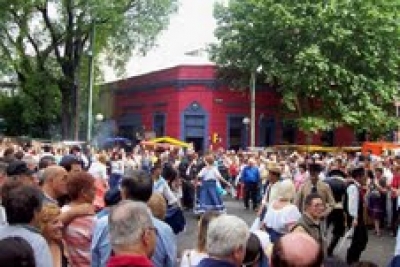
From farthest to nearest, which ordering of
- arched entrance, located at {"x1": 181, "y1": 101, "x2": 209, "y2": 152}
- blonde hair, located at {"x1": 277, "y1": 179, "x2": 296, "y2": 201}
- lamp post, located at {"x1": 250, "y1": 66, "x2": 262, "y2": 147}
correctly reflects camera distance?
arched entrance, located at {"x1": 181, "y1": 101, "x2": 209, "y2": 152}
lamp post, located at {"x1": 250, "y1": 66, "x2": 262, "y2": 147}
blonde hair, located at {"x1": 277, "y1": 179, "x2": 296, "y2": 201}

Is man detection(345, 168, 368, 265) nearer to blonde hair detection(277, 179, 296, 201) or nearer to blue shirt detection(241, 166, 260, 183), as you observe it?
blonde hair detection(277, 179, 296, 201)

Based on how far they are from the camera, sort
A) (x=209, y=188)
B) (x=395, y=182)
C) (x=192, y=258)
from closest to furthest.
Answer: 1. (x=192, y=258)
2. (x=395, y=182)
3. (x=209, y=188)

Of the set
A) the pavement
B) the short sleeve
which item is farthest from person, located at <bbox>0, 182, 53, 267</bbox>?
the pavement

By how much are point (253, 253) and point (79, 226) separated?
4.86 ft

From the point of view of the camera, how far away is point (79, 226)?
6000 mm

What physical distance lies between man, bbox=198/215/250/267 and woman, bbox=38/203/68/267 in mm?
1299

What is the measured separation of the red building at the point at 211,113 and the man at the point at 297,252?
43603 millimetres

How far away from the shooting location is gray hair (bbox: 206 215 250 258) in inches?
170

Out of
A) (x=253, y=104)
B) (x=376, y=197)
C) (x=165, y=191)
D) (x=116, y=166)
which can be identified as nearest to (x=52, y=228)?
(x=165, y=191)

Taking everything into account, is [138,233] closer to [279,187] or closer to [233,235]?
[233,235]

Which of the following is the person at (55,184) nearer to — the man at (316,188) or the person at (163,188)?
the person at (163,188)

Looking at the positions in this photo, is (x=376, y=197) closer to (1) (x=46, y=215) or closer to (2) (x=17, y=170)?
(2) (x=17, y=170)

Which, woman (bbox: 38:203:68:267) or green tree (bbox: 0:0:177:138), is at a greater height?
green tree (bbox: 0:0:177:138)

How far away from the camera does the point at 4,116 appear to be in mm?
51344
